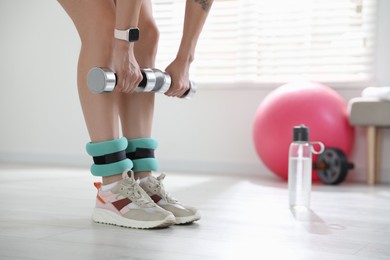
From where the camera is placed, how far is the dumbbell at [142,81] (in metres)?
1.48

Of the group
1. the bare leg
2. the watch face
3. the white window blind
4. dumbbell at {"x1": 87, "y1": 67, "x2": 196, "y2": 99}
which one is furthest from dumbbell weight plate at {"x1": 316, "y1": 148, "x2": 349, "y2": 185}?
the watch face

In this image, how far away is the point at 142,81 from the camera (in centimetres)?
160

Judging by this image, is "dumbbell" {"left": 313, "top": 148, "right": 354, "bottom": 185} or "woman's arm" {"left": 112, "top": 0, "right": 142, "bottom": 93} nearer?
"woman's arm" {"left": 112, "top": 0, "right": 142, "bottom": 93}

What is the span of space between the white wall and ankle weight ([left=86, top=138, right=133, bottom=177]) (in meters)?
2.21

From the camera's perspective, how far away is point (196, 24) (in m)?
1.78

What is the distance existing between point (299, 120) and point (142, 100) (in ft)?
5.39

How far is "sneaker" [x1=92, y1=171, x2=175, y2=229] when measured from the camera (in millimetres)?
1610

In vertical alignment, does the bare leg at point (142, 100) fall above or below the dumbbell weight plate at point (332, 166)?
above

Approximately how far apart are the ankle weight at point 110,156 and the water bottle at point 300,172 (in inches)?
28.0

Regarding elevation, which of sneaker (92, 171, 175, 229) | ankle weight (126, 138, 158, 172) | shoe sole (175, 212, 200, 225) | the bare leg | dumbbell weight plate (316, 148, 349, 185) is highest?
the bare leg

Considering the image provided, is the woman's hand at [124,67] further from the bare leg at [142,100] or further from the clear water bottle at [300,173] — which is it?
the clear water bottle at [300,173]

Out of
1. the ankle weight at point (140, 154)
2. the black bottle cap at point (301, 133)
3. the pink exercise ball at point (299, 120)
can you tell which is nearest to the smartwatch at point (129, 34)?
the ankle weight at point (140, 154)

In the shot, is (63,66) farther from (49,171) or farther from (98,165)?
(98,165)

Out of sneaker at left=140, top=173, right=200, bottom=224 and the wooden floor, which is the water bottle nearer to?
the wooden floor
